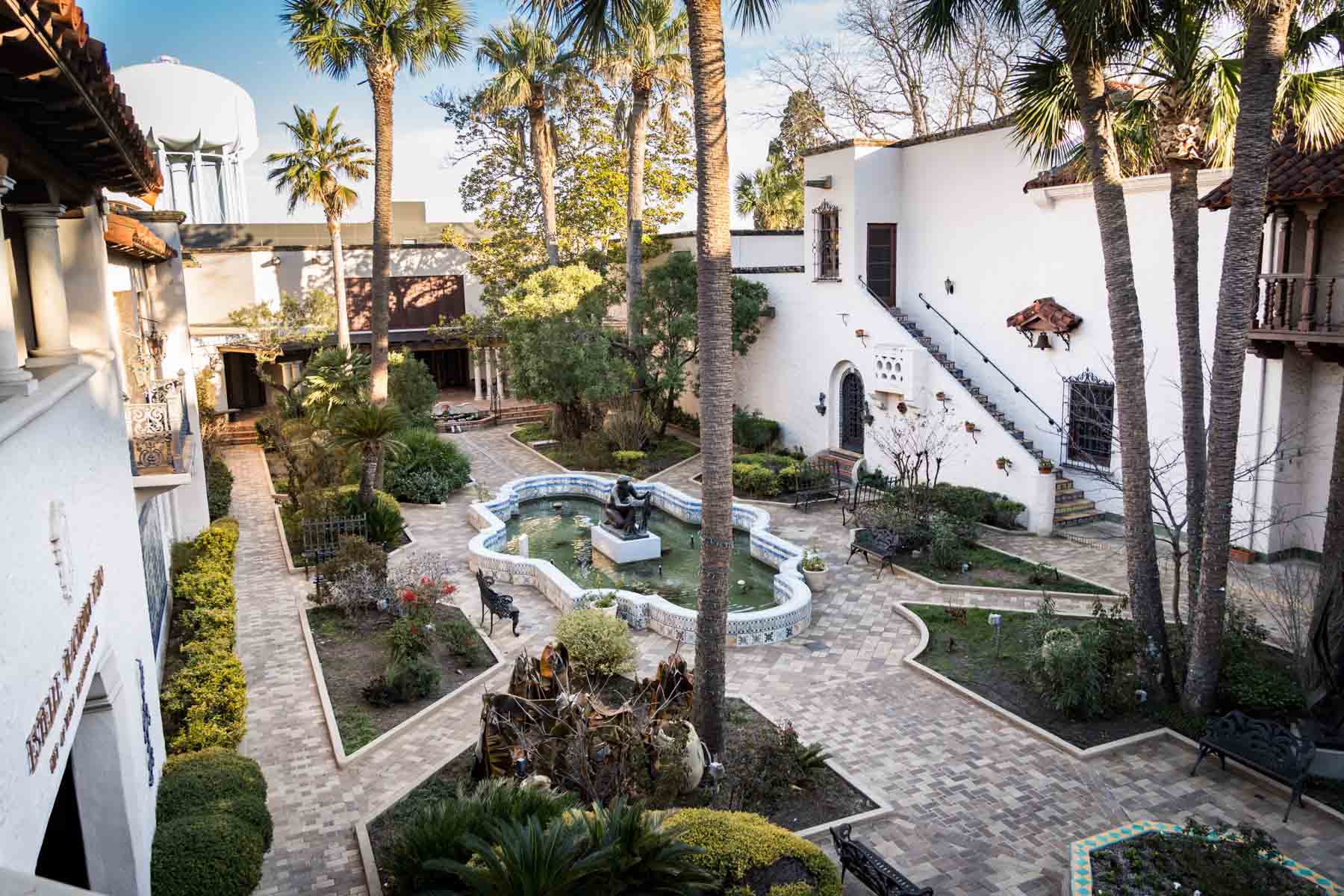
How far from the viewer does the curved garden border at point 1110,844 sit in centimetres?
768

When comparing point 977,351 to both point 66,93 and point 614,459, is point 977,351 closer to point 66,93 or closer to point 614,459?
point 614,459

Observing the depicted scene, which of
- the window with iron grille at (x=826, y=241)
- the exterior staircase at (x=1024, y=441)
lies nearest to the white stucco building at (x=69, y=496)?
the exterior staircase at (x=1024, y=441)

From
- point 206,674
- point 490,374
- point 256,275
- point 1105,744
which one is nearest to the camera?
point 206,674

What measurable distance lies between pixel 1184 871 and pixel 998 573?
896 cm

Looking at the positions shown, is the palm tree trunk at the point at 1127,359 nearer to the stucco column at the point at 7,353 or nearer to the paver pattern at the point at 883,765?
the paver pattern at the point at 883,765

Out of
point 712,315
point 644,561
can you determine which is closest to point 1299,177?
point 712,315

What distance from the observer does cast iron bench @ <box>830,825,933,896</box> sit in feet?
24.7

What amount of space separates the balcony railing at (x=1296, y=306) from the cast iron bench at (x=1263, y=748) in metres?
7.64

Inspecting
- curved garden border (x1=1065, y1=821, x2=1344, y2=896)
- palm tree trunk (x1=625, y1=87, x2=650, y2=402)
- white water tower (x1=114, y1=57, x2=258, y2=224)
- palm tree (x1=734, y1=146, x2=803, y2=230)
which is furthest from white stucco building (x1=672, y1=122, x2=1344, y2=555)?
white water tower (x1=114, y1=57, x2=258, y2=224)

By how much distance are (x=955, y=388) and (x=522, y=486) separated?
10.4 meters

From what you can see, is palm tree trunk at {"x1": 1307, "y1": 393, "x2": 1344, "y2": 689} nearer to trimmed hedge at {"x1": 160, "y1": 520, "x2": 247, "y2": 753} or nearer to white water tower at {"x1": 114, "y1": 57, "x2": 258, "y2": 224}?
trimmed hedge at {"x1": 160, "y1": 520, "x2": 247, "y2": 753}

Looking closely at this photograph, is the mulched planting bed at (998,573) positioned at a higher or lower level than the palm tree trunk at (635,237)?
lower

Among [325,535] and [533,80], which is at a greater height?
[533,80]

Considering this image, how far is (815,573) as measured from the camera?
1612 centimetres
